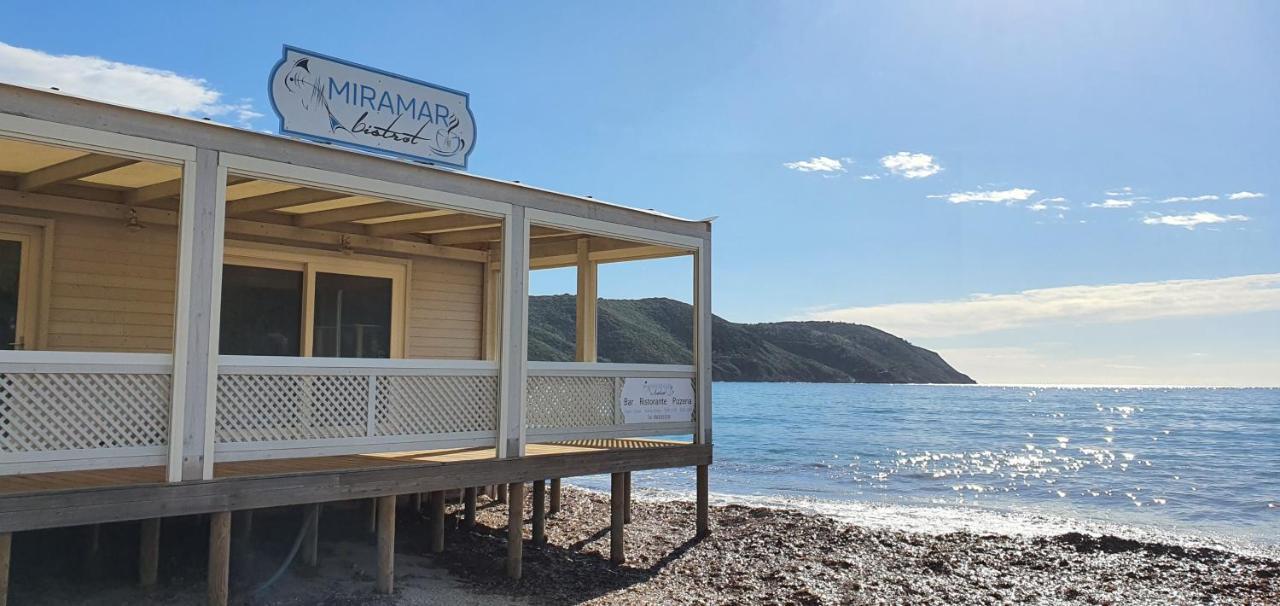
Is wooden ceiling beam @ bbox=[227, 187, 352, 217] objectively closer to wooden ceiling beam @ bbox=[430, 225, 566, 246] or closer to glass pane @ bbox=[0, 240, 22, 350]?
glass pane @ bbox=[0, 240, 22, 350]

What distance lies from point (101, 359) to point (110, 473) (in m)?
1.27

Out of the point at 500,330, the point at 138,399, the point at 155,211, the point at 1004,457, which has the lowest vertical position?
the point at 1004,457

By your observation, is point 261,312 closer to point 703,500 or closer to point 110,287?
point 110,287

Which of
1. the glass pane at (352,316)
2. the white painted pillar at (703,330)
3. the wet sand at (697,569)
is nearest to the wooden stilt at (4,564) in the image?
the wet sand at (697,569)

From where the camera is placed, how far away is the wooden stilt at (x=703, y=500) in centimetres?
1201

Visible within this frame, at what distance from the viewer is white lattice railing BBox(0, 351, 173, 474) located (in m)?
6.10

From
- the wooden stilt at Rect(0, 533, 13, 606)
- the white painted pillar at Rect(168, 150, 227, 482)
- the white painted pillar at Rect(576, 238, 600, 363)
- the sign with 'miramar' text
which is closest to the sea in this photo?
the white painted pillar at Rect(576, 238, 600, 363)

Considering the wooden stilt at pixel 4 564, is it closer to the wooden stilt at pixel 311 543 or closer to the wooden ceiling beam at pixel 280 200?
the wooden stilt at pixel 311 543

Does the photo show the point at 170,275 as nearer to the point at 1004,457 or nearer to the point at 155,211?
the point at 155,211

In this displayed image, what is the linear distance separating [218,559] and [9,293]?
144 inches

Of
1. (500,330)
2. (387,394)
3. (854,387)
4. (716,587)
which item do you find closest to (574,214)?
(500,330)

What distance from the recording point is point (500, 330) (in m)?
8.81

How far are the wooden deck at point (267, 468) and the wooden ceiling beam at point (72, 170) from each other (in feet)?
8.01

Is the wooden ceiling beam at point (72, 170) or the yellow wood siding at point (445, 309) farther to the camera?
the yellow wood siding at point (445, 309)
